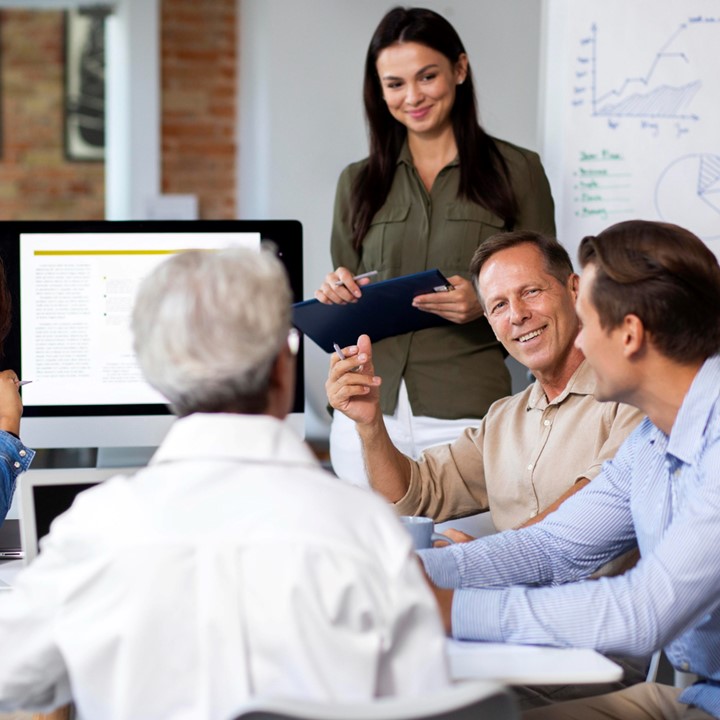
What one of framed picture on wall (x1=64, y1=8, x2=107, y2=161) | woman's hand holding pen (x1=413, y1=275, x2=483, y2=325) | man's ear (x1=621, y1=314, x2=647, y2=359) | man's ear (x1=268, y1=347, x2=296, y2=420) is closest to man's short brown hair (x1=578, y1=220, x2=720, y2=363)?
man's ear (x1=621, y1=314, x2=647, y2=359)

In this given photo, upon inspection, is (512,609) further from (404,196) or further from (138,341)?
(404,196)

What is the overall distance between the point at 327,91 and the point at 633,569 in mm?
3020

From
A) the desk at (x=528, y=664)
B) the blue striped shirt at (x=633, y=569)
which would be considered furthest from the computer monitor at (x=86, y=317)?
the desk at (x=528, y=664)

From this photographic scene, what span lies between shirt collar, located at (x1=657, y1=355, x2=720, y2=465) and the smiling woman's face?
137cm

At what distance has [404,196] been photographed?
9.31 ft

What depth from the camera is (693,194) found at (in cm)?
315

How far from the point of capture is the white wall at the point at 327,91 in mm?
3855

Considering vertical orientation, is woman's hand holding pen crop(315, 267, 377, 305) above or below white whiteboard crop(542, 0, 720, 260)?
below

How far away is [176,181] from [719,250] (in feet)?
11.9

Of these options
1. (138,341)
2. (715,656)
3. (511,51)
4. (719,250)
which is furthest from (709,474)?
(511,51)

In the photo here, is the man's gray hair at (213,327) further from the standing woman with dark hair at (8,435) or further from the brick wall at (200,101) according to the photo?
the brick wall at (200,101)

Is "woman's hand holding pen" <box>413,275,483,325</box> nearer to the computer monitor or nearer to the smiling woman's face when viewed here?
the computer monitor

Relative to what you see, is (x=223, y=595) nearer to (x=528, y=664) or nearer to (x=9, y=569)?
(x=528, y=664)

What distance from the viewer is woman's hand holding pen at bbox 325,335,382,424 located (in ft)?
6.82
